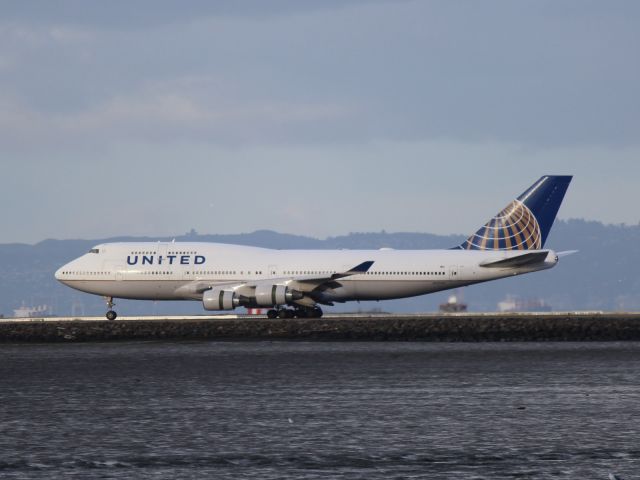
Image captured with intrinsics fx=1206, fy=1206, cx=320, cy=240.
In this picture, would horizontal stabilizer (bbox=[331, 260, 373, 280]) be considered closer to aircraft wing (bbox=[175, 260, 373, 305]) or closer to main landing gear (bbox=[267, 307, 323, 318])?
aircraft wing (bbox=[175, 260, 373, 305])

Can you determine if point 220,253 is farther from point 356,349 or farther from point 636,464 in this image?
point 636,464

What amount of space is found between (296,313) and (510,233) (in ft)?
47.8

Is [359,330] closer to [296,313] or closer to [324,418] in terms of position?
[296,313]

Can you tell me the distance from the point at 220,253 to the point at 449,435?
5700 centimetres

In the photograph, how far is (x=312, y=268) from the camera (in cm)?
7538

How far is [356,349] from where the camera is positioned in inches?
1837

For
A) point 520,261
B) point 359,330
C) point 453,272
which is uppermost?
point 520,261

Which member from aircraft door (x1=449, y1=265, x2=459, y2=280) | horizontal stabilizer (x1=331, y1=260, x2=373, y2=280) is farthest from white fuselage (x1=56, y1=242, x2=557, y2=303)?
horizontal stabilizer (x1=331, y1=260, x2=373, y2=280)

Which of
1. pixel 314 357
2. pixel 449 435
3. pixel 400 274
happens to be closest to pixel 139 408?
pixel 449 435

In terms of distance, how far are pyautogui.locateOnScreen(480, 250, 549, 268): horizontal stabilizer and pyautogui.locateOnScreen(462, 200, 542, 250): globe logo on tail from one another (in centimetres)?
318

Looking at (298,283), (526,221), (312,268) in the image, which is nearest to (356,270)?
(312,268)

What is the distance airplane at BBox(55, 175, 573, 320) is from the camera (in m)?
73.7

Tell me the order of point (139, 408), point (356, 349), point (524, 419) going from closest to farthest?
point (524, 419) < point (139, 408) < point (356, 349)

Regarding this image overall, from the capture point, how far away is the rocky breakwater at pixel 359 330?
56156mm
